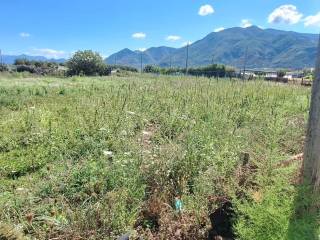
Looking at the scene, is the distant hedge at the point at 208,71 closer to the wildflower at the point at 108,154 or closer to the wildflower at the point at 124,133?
the wildflower at the point at 124,133

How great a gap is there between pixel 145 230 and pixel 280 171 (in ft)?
4.83

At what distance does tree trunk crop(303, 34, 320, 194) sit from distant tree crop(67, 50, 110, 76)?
27.8 m

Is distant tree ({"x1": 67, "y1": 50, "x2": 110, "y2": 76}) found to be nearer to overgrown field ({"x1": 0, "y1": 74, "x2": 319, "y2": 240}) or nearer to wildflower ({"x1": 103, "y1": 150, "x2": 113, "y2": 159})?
overgrown field ({"x1": 0, "y1": 74, "x2": 319, "y2": 240})

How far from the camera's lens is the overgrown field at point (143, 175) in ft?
12.6

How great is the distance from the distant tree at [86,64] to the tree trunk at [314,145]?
27820mm

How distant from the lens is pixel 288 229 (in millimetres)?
3295

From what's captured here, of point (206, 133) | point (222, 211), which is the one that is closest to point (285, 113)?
point (206, 133)

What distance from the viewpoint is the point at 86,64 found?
3169cm

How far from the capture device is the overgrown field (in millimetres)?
3848

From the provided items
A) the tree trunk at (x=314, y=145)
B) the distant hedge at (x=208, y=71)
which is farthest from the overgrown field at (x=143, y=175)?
the distant hedge at (x=208, y=71)

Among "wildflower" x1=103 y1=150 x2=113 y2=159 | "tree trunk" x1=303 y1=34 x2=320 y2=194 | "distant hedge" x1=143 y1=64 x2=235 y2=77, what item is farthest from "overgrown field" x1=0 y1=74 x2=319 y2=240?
"distant hedge" x1=143 y1=64 x2=235 y2=77

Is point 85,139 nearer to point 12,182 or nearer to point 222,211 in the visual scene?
point 12,182

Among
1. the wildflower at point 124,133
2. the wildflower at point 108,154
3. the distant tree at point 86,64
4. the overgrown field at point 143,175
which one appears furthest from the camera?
the distant tree at point 86,64

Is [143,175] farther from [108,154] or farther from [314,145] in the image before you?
[314,145]
